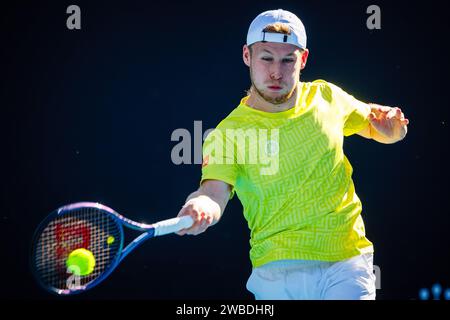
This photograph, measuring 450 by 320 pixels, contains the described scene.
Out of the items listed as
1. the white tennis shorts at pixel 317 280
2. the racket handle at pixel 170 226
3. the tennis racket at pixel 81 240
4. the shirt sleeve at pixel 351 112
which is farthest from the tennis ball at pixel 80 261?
the shirt sleeve at pixel 351 112

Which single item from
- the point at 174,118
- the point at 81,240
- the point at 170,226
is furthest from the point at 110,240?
the point at 174,118

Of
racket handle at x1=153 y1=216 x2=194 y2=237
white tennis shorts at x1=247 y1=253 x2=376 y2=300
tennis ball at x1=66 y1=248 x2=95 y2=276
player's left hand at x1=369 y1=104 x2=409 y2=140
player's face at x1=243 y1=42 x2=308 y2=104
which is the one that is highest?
player's face at x1=243 y1=42 x2=308 y2=104

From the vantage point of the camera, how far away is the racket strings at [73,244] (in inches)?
131

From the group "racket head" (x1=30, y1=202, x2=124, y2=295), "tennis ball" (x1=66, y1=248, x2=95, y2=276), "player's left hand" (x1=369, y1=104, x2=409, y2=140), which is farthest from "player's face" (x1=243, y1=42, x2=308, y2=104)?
"tennis ball" (x1=66, y1=248, x2=95, y2=276)

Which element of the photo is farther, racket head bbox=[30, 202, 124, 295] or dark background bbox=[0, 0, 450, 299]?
dark background bbox=[0, 0, 450, 299]

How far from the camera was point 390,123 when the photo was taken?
14.6ft

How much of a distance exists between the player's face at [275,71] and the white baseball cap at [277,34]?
0.9 inches

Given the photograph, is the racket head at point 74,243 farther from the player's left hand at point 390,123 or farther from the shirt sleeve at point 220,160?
the player's left hand at point 390,123

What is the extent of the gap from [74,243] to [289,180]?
3.25 ft

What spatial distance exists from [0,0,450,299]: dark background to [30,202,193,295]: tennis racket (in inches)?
84.6

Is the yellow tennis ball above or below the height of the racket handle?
below

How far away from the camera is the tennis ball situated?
11.3 ft

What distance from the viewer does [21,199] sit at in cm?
568

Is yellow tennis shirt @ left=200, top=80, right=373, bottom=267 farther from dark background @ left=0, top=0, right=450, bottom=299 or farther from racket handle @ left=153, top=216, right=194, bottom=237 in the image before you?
dark background @ left=0, top=0, right=450, bottom=299
